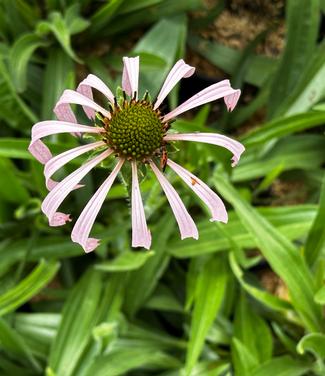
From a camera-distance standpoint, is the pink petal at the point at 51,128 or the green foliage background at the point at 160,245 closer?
the pink petal at the point at 51,128

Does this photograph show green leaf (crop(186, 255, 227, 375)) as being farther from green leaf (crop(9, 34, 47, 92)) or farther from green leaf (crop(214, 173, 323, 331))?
green leaf (crop(9, 34, 47, 92))

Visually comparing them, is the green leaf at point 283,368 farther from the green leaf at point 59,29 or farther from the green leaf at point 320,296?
the green leaf at point 59,29

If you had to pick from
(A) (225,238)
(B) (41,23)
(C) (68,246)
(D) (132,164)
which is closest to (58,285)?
(C) (68,246)

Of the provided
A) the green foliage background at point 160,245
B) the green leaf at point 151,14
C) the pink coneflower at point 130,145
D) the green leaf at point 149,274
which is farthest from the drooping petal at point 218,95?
the green leaf at point 151,14

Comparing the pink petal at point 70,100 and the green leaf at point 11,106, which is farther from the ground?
the green leaf at point 11,106

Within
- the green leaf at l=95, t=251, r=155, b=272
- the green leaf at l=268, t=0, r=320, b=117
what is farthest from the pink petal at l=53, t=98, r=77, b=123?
the green leaf at l=268, t=0, r=320, b=117

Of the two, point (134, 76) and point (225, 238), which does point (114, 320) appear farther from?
point (134, 76)
